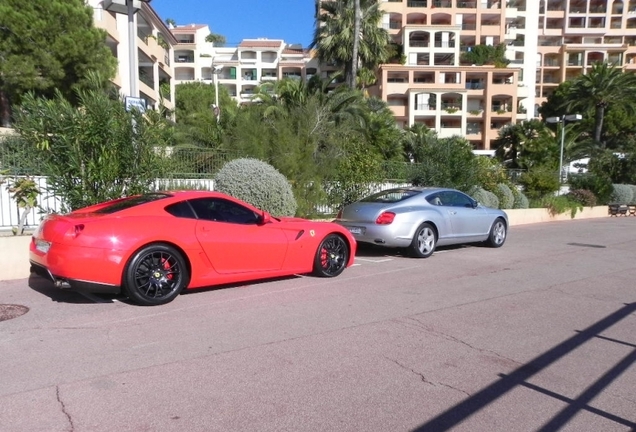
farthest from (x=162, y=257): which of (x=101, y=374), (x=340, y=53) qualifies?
(x=340, y=53)

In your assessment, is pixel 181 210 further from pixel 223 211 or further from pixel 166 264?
pixel 166 264

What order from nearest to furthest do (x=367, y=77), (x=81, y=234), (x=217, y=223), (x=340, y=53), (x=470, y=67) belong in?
(x=81, y=234) < (x=217, y=223) < (x=340, y=53) < (x=367, y=77) < (x=470, y=67)

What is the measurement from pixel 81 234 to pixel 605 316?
6.10m

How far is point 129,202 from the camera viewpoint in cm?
664

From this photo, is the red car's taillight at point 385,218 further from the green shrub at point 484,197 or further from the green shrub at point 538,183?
the green shrub at point 538,183

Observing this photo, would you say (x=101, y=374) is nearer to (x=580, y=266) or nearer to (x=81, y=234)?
(x=81, y=234)

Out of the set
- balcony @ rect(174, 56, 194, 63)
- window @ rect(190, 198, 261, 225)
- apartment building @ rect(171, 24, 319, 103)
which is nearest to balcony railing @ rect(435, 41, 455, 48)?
apartment building @ rect(171, 24, 319, 103)

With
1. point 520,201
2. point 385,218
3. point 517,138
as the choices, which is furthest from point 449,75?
point 385,218

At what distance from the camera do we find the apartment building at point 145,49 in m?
26.8

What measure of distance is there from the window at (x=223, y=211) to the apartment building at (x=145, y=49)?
1910 centimetres

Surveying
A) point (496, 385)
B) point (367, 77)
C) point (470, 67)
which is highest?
point (470, 67)

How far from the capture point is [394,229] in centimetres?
951

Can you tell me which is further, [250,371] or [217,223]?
[217,223]

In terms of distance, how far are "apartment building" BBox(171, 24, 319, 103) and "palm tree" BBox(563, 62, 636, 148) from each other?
38.8 m
